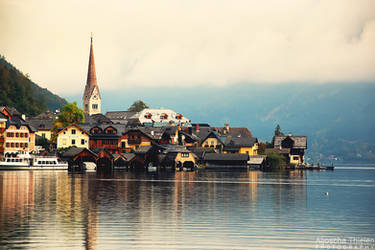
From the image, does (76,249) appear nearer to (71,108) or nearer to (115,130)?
(115,130)

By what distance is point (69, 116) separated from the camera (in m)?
169

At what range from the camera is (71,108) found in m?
170

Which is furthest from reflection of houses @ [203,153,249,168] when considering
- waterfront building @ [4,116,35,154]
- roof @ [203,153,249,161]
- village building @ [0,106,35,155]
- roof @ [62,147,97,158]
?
waterfront building @ [4,116,35,154]

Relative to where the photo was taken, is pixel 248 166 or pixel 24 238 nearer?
pixel 24 238

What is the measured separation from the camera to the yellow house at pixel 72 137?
507 feet

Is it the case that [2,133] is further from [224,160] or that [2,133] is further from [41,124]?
[224,160]

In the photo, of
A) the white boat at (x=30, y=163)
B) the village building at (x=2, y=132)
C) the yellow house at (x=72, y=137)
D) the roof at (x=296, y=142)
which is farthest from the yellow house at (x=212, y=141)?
the village building at (x=2, y=132)

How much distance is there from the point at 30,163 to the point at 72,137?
68.6 feet

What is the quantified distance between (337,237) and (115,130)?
126 meters

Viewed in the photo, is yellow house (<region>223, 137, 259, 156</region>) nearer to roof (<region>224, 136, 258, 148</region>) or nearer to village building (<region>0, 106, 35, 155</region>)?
roof (<region>224, 136, 258, 148</region>)

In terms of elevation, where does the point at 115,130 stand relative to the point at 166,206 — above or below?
above

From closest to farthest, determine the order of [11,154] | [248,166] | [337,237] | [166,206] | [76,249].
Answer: [76,249], [337,237], [166,206], [11,154], [248,166]

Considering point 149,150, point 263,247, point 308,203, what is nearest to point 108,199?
point 308,203

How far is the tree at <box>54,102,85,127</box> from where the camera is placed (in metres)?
167
